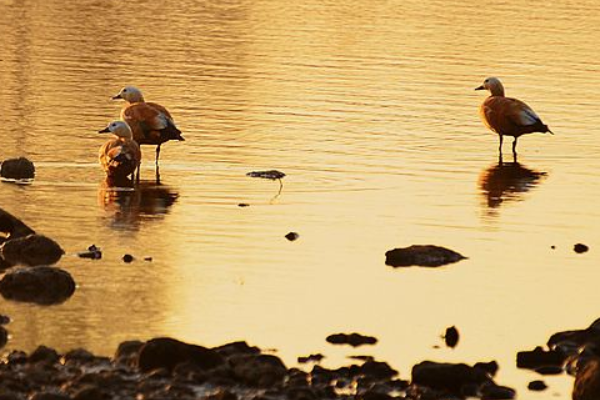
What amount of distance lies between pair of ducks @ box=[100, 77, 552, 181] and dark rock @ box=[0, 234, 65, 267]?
227 inches

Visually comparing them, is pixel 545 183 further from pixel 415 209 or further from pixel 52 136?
pixel 52 136

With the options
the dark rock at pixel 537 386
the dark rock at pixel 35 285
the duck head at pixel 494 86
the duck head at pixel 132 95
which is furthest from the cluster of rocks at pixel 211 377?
the duck head at pixel 494 86

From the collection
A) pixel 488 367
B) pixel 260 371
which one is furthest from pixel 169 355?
pixel 488 367

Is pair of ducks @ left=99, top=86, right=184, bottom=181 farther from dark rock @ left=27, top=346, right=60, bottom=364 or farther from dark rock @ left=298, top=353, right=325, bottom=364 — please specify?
dark rock @ left=27, top=346, right=60, bottom=364

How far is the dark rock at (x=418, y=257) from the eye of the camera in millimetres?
22781

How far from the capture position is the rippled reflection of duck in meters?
28.1


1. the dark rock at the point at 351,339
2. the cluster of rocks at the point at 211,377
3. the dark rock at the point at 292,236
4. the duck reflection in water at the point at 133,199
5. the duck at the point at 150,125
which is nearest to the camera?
the cluster of rocks at the point at 211,377

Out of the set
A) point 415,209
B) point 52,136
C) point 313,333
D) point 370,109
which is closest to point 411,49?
point 370,109

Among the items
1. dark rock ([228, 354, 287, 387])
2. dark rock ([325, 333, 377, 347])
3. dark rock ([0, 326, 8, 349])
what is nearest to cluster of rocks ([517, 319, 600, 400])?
dark rock ([325, 333, 377, 347])

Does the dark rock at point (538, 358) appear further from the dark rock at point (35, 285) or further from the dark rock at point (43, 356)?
the dark rock at point (35, 285)

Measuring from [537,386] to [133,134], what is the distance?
508 inches

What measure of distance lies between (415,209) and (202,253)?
4488 mm

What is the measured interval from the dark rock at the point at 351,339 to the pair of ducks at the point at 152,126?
9.39 m

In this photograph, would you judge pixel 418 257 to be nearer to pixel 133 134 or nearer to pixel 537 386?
pixel 537 386
